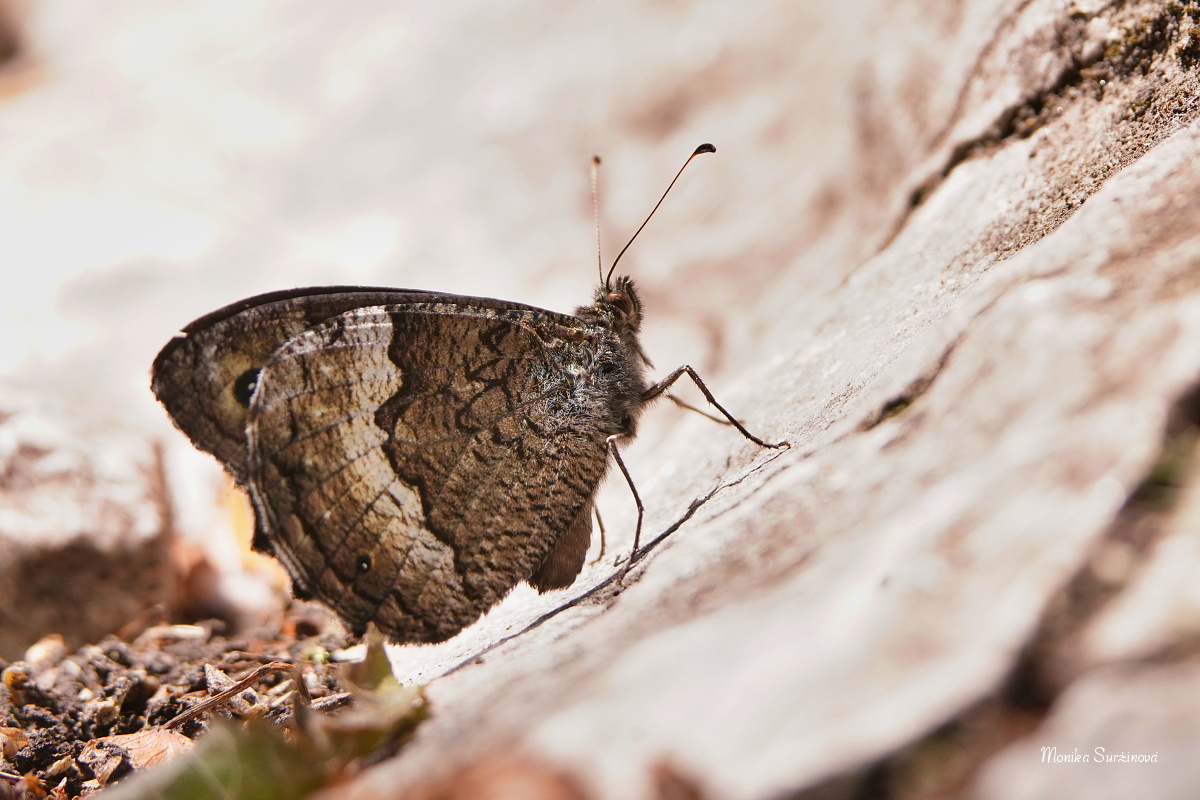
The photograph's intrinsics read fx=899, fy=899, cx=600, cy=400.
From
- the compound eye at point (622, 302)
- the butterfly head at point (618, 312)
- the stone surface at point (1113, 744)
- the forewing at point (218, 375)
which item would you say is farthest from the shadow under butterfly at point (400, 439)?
the stone surface at point (1113, 744)

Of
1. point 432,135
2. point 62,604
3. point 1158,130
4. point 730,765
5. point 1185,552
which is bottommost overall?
point 1185,552

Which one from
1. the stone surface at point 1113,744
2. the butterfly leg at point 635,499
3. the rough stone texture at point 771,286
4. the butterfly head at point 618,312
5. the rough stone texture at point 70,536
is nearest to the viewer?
the stone surface at point 1113,744

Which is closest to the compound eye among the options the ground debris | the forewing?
the forewing

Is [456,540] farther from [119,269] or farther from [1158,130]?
[119,269]

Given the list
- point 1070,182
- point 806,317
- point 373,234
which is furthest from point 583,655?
point 373,234

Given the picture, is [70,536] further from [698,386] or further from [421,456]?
[698,386]

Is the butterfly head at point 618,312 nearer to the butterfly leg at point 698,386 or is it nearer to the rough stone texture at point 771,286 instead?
the butterfly leg at point 698,386

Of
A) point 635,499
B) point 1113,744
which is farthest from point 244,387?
point 1113,744
